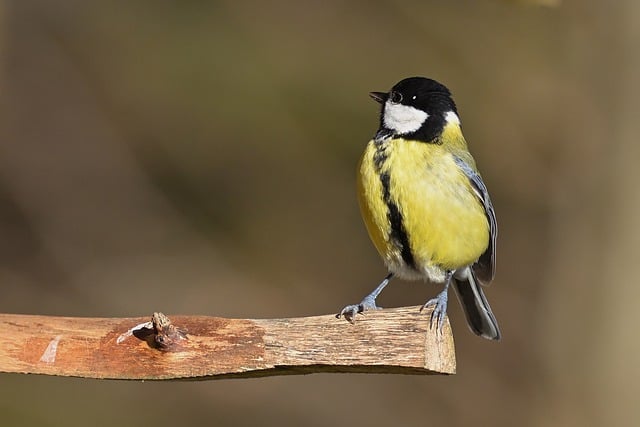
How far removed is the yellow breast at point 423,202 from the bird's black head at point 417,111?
0.08 meters

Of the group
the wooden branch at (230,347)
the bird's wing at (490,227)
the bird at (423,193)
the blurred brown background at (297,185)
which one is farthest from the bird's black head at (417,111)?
the blurred brown background at (297,185)

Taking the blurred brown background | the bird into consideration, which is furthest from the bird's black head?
the blurred brown background

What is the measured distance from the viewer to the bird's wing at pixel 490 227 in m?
3.61

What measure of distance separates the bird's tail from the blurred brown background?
259cm

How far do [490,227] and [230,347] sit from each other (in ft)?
4.36

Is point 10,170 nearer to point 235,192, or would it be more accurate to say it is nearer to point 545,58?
point 235,192

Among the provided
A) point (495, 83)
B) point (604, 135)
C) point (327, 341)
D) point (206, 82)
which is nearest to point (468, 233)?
point (327, 341)

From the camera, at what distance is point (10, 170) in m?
7.04

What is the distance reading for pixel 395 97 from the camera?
381 cm

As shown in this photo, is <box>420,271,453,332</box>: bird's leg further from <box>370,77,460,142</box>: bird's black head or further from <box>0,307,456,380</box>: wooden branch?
<box>370,77,460,142</box>: bird's black head

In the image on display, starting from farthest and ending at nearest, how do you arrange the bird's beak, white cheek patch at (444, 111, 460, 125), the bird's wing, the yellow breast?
the bird's beak, white cheek patch at (444, 111, 460, 125), the bird's wing, the yellow breast

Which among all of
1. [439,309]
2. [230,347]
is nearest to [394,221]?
[439,309]

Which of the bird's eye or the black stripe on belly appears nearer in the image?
the black stripe on belly

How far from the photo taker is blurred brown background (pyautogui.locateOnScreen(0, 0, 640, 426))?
6.49m
